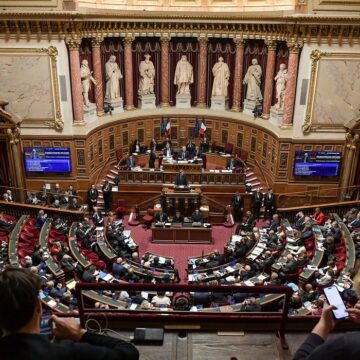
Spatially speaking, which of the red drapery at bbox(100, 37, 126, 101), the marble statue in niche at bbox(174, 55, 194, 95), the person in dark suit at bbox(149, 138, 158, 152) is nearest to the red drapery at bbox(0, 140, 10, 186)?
the red drapery at bbox(100, 37, 126, 101)

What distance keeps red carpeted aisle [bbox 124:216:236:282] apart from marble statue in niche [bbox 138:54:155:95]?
8.24m

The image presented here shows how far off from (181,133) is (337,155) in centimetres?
822

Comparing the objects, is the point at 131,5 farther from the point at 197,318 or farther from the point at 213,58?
the point at 197,318

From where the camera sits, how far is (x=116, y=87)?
22797mm

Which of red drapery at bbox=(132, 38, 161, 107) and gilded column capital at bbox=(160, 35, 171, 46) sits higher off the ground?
gilded column capital at bbox=(160, 35, 171, 46)

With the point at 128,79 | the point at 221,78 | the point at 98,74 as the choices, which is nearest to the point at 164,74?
the point at 128,79

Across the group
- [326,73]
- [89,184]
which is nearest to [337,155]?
[326,73]

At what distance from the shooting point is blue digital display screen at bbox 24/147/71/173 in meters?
19.6

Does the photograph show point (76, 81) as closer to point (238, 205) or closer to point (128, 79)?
point (128, 79)

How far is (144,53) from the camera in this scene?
76.8ft

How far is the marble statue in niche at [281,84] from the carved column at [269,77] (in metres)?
0.50

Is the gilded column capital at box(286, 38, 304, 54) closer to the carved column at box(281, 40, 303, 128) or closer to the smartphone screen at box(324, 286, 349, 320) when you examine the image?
the carved column at box(281, 40, 303, 128)

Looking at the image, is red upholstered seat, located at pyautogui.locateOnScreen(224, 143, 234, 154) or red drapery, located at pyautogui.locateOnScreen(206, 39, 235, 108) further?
red drapery, located at pyautogui.locateOnScreen(206, 39, 235, 108)

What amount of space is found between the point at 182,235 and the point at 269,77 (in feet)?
29.9
